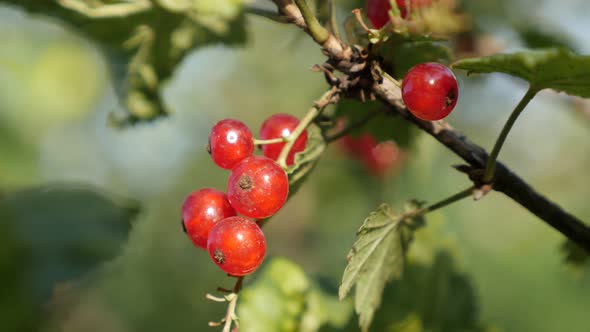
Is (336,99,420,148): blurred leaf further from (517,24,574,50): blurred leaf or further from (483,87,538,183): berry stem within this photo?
(517,24,574,50): blurred leaf

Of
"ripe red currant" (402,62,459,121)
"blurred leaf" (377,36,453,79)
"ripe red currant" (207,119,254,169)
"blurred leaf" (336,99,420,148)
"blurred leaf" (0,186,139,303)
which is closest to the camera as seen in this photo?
"ripe red currant" (402,62,459,121)

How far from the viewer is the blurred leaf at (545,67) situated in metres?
1.07

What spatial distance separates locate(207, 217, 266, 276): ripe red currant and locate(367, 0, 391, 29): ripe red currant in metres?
0.65

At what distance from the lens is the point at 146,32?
2107 mm

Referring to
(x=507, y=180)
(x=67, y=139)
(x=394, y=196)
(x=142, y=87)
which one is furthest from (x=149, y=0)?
(x=67, y=139)

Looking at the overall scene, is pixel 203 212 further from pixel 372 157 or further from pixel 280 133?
pixel 372 157

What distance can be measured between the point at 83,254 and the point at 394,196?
2349 mm

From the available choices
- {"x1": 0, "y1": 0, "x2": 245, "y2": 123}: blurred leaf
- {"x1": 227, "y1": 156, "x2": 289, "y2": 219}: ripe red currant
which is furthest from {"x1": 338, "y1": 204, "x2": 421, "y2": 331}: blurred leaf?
{"x1": 0, "y1": 0, "x2": 245, "y2": 123}: blurred leaf

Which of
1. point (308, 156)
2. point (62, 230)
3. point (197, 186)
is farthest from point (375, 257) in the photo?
point (197, 186)

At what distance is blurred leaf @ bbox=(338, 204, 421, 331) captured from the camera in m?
1.38

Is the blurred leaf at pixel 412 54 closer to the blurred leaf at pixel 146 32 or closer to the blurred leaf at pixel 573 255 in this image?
the blurred leaf at pixel 146 32

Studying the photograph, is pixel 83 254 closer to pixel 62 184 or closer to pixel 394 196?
pixel 62 184

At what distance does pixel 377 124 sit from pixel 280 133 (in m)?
0.58

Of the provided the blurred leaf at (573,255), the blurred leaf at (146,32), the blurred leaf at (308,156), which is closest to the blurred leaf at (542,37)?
the blurred leaf at (573,255)
